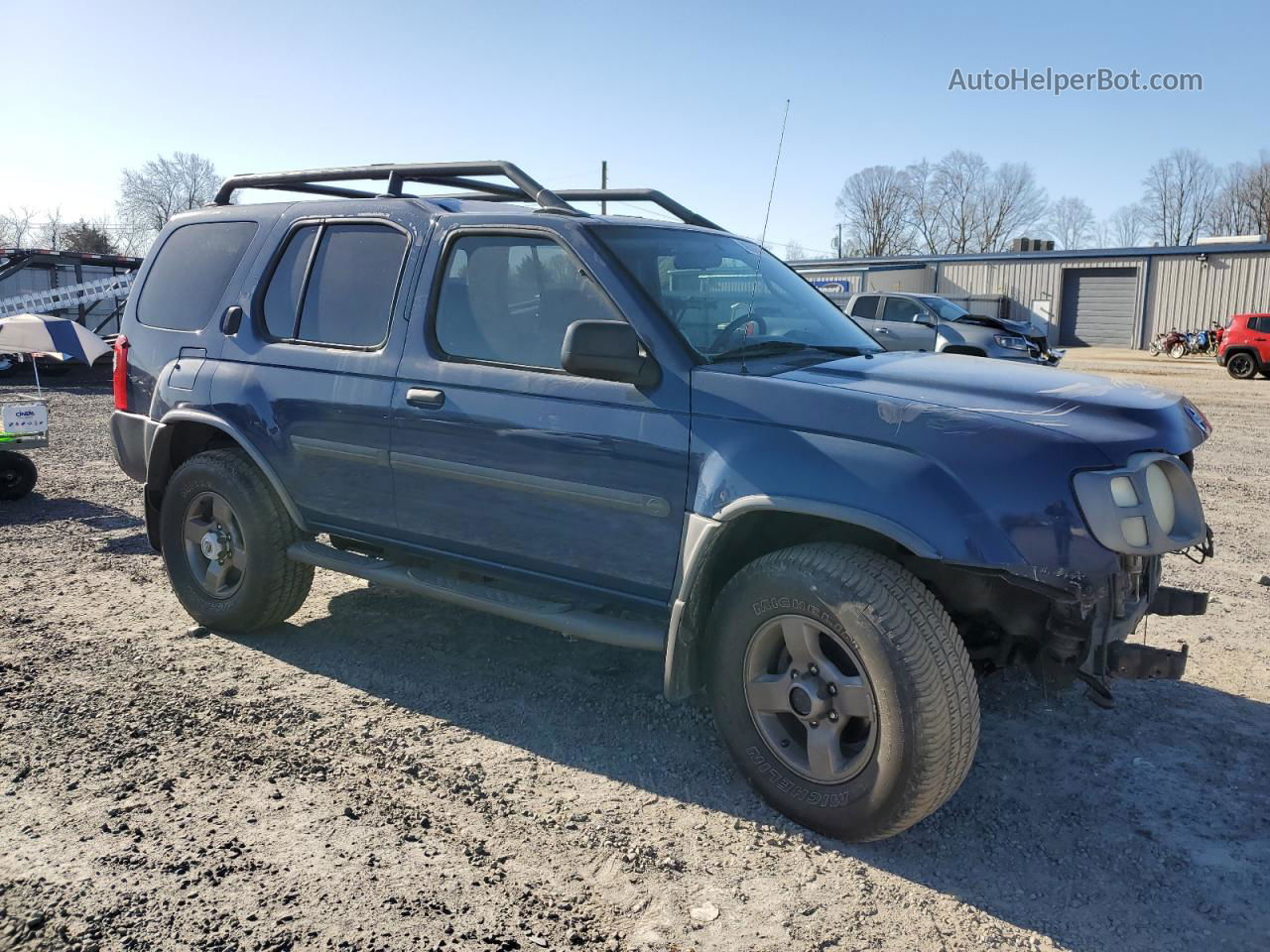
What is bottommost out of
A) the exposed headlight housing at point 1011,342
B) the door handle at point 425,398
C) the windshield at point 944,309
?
A: the door handle at point 425,398

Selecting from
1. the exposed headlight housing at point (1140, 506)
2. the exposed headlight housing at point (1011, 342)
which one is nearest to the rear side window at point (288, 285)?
the exposed headlight housing at point (1140, 506)

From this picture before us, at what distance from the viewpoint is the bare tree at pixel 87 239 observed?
5366 cm

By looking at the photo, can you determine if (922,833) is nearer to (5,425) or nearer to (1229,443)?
(5,425)

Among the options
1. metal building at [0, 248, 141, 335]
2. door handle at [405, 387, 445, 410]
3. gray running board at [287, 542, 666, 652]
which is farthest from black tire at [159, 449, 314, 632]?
metal building at [0, 248, 141, 335]

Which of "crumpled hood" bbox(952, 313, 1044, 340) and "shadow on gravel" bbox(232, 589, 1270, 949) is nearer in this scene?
"shadow on gravel" bbox(232, 589, 1270, 949)

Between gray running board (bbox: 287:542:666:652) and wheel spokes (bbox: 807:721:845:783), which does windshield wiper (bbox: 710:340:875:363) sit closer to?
gray running board (bbox: 287:542:666:652)

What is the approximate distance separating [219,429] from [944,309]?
698 inches

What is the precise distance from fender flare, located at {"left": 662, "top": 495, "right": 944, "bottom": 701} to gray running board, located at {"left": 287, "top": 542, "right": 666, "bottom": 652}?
0.10m

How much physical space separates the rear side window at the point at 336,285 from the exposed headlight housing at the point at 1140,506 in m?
2.83

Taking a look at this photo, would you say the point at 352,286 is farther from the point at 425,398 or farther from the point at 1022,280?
the point at 1022,280

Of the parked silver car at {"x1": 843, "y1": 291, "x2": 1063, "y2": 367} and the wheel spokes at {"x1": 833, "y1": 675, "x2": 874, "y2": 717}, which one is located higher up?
the parked silver car at {"x1": 843, "y1": 291, "x2": 1063, "y2": 367}

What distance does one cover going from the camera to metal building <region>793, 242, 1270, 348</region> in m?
38.4

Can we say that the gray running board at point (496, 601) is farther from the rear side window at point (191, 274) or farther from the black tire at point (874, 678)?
the rear side window at point (191, 274)

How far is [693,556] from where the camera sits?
10.7ft
